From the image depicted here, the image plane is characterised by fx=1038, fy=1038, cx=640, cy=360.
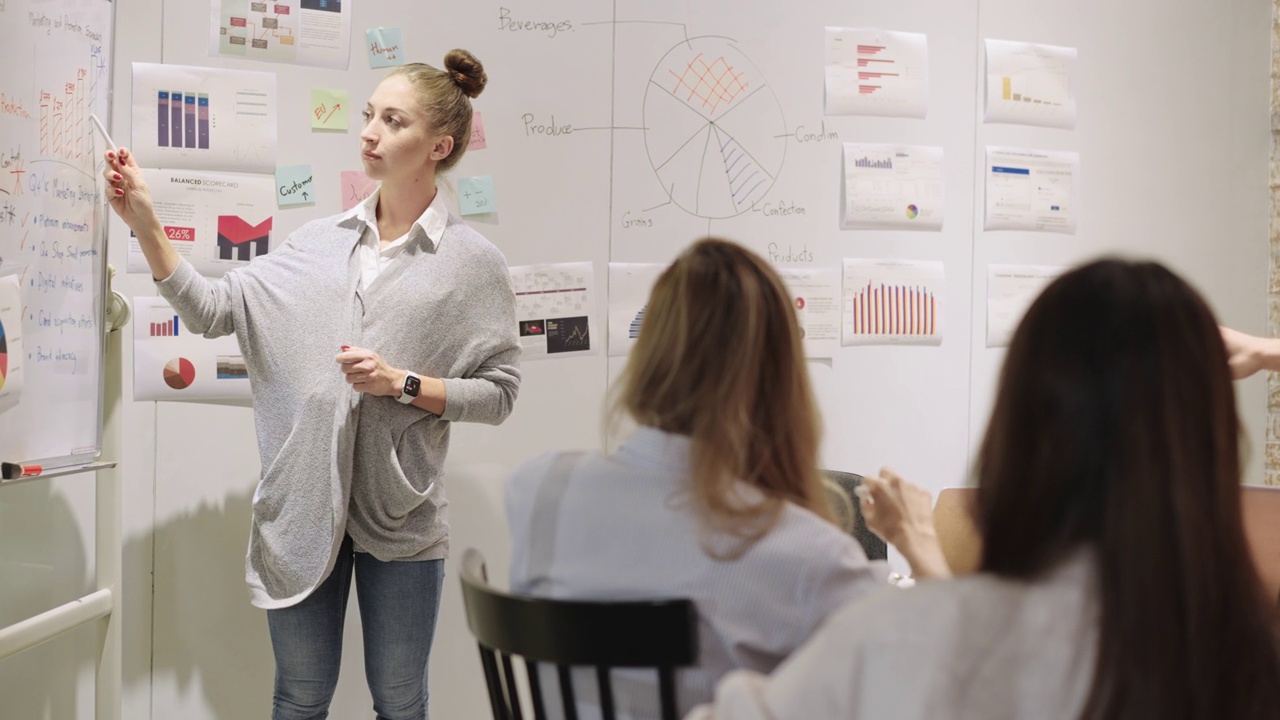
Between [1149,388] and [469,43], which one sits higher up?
[469,43]

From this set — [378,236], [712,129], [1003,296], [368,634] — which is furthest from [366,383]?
[1003,296]

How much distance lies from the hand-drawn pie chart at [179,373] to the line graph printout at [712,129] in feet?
4.41

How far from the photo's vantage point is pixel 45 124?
194cm

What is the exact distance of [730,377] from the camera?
117 centimetres

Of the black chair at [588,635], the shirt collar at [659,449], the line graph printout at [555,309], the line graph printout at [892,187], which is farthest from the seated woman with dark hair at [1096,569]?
the line graph printout at [892,187]

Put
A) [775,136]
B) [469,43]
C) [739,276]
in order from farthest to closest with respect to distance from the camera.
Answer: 1. [775,136]
2. [469,43]
3. [739,276]

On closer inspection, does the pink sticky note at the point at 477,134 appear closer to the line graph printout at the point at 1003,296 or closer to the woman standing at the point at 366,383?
the woman standing at the point at 366,383

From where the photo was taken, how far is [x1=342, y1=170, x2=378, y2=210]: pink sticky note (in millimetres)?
2684

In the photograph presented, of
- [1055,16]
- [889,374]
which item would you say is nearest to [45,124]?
[889,374]

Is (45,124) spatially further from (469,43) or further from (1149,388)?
(1149,388)

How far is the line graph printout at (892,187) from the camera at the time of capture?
10.1 feet

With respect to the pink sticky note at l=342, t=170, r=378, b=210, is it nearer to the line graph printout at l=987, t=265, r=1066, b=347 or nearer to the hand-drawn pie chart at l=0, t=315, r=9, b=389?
the hand-drawn pie chart at l=0, t=315, r=9, b=389

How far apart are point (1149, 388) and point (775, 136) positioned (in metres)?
2.30

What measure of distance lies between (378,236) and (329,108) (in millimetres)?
585
